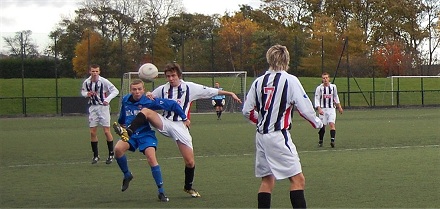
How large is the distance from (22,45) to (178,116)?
38.4 meters

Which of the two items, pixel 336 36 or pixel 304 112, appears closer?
pixel 304 112

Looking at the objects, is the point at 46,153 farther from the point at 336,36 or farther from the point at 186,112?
the point at 336,36

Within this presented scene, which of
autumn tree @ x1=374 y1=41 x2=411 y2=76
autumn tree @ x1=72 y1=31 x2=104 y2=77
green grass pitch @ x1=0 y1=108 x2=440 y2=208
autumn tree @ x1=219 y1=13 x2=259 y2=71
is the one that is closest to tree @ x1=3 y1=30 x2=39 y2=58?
autumn tree @ x1=72 y1=31 x2=104 y2=77

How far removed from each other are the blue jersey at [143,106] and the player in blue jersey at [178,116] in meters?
0.09

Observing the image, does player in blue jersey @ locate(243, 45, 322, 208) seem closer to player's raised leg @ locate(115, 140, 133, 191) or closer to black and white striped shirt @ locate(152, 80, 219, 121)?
black and white striped shirt @ locate(152, 80, 219, 121)

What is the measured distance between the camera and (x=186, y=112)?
36.0 ft

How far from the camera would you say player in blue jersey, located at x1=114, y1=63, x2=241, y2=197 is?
10.6 m

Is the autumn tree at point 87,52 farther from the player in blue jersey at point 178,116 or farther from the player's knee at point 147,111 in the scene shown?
the player's knee at point 147,111

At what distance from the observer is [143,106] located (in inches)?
425

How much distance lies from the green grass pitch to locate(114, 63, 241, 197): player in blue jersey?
1.57ft

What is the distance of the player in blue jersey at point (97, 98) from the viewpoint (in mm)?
15984

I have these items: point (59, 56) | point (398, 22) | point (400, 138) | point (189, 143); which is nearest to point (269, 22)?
point (398, 22)

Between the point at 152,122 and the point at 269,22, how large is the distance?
71.7 metres

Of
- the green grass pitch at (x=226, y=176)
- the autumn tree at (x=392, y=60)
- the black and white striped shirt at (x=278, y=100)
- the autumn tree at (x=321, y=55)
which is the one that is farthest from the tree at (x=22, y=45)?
the black and white striped shirt at (x=278, y=100)
